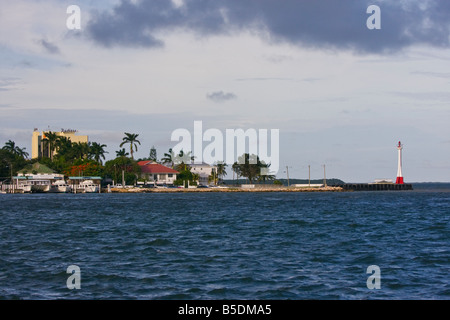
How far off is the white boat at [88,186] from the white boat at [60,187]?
3584 mm

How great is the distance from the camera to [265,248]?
32.0m

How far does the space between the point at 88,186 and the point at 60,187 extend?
27.4ft

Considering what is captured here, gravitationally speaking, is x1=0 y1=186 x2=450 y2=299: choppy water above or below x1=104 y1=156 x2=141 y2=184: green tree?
below

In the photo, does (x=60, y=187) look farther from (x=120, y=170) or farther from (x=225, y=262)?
(x=225, y=262)

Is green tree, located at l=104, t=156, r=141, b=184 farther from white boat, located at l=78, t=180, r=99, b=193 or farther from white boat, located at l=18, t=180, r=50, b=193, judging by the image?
white boat, located at l=18, t=180, r=50, b=193

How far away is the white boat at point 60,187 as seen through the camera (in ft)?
563

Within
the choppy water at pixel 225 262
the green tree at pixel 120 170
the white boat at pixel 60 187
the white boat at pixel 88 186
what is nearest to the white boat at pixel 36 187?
the white boat at pixel 60 187

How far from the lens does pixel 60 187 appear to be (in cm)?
17225

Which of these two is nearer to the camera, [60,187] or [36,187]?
[36,187]

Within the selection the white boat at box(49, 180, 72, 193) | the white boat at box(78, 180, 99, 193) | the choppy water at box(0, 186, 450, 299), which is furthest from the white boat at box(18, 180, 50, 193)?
the choppy water at box(0, 186, 450, 299)

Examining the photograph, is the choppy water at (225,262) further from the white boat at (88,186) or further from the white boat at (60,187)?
the white boat at (88,186)

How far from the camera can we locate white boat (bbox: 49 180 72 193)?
172m

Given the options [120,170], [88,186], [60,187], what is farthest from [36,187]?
[120,170]

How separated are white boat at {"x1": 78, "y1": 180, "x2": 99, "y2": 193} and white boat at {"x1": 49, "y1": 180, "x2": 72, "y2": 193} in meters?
3.58
